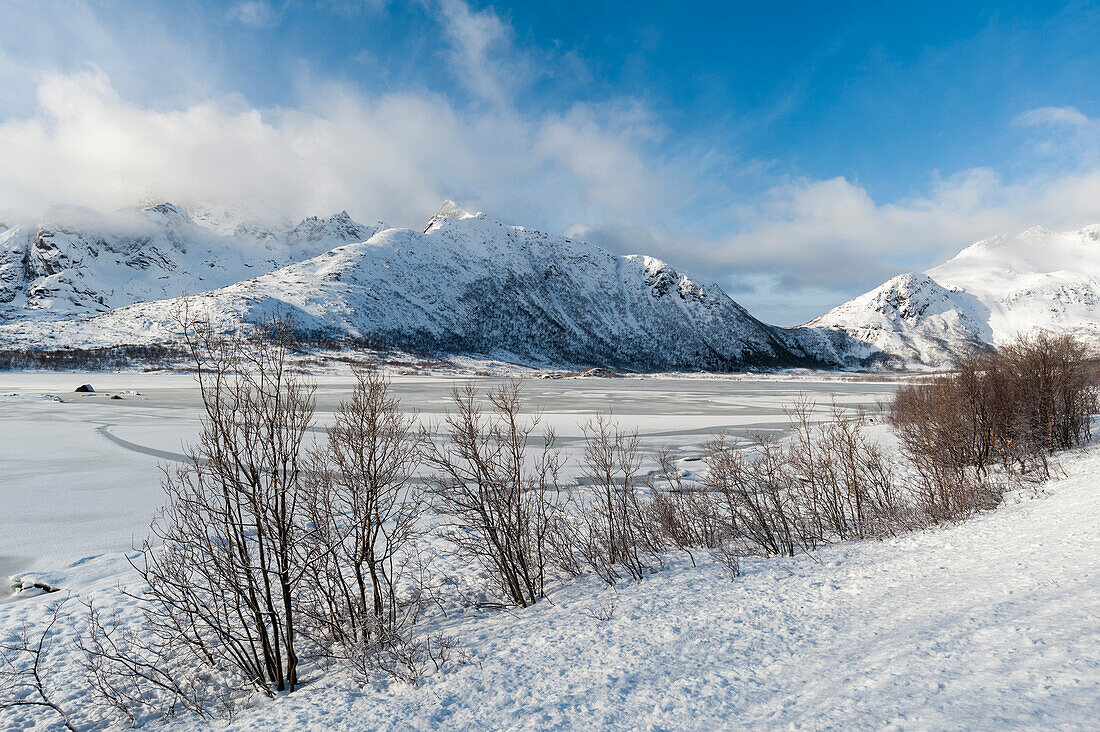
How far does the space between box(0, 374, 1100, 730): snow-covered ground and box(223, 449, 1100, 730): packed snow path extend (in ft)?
0.06

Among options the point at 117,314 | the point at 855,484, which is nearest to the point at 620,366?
the point at 117,314

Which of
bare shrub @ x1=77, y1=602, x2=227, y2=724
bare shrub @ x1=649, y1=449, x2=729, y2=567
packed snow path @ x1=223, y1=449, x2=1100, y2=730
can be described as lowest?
bare shrub @ x1=77, y1=602, x2=227, y2=724

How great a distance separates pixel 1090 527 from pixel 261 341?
1099cm

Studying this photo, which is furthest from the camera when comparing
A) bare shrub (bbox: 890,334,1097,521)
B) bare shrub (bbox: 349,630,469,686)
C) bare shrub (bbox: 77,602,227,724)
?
bare shrub (bbox: 890,334,1097,521)

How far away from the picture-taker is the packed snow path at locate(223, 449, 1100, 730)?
11.9 ft

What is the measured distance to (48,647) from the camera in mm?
7000

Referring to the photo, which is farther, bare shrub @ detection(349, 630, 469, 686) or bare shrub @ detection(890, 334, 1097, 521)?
bare shrub @ detection(890, 334, 1097, 521)

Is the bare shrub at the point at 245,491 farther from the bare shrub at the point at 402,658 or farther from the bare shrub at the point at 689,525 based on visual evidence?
the bare shrub at the point at 689,525

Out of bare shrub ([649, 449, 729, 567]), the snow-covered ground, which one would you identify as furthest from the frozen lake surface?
bare shrub ([649, 449, 729, 567])

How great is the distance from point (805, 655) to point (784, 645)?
288 mm

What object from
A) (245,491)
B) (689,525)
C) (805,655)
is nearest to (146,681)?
(245,491)

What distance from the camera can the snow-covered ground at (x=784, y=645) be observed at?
12.1ft

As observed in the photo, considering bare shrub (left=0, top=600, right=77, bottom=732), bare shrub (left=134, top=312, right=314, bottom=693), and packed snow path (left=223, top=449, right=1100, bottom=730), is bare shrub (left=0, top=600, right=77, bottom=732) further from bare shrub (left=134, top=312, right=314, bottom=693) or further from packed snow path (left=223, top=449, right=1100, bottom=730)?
packed snow path (left=223, top=449, right=1100, bottom=730)

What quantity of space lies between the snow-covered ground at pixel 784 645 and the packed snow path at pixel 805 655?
19mm
